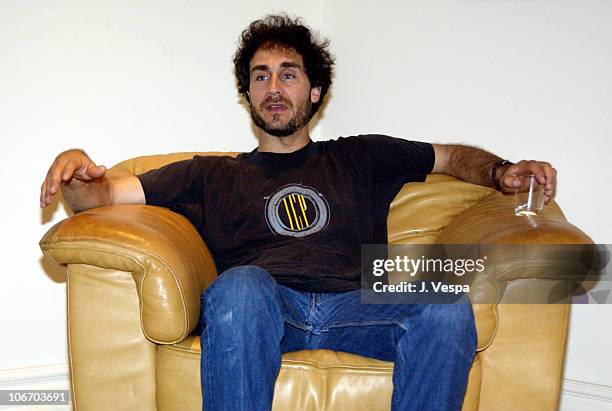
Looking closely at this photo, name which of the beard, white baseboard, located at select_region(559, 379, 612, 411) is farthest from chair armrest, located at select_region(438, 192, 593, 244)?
white baseboard, located at select_region(559, 379, 612, 411)

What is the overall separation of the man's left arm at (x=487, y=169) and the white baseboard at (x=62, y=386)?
2.68ft

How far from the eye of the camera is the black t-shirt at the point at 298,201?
195 cm

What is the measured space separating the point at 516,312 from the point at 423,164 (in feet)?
2.00

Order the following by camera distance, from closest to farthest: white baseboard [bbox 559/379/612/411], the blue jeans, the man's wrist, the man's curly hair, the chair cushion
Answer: the blue jeans < the chair cushion < the man's wrist < the man's curly hair < white baseboard [bbox 559/379/612/411]

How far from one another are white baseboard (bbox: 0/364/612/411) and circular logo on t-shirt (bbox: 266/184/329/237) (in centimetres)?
104

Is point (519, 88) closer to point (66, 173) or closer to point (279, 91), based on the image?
point (279, 91)

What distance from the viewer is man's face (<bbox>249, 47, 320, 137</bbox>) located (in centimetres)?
219

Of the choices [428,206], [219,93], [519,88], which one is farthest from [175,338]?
[519,88]

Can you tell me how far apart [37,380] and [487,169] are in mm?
1615

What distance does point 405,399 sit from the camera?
1552 mm

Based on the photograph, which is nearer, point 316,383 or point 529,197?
point 316,383

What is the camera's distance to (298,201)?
80.0 inches

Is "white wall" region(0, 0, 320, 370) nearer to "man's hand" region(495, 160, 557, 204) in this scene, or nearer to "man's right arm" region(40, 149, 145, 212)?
"man's right arm" region(40, 149, 145, 212)

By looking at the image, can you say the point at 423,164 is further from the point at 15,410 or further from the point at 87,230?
the point at 15,410
